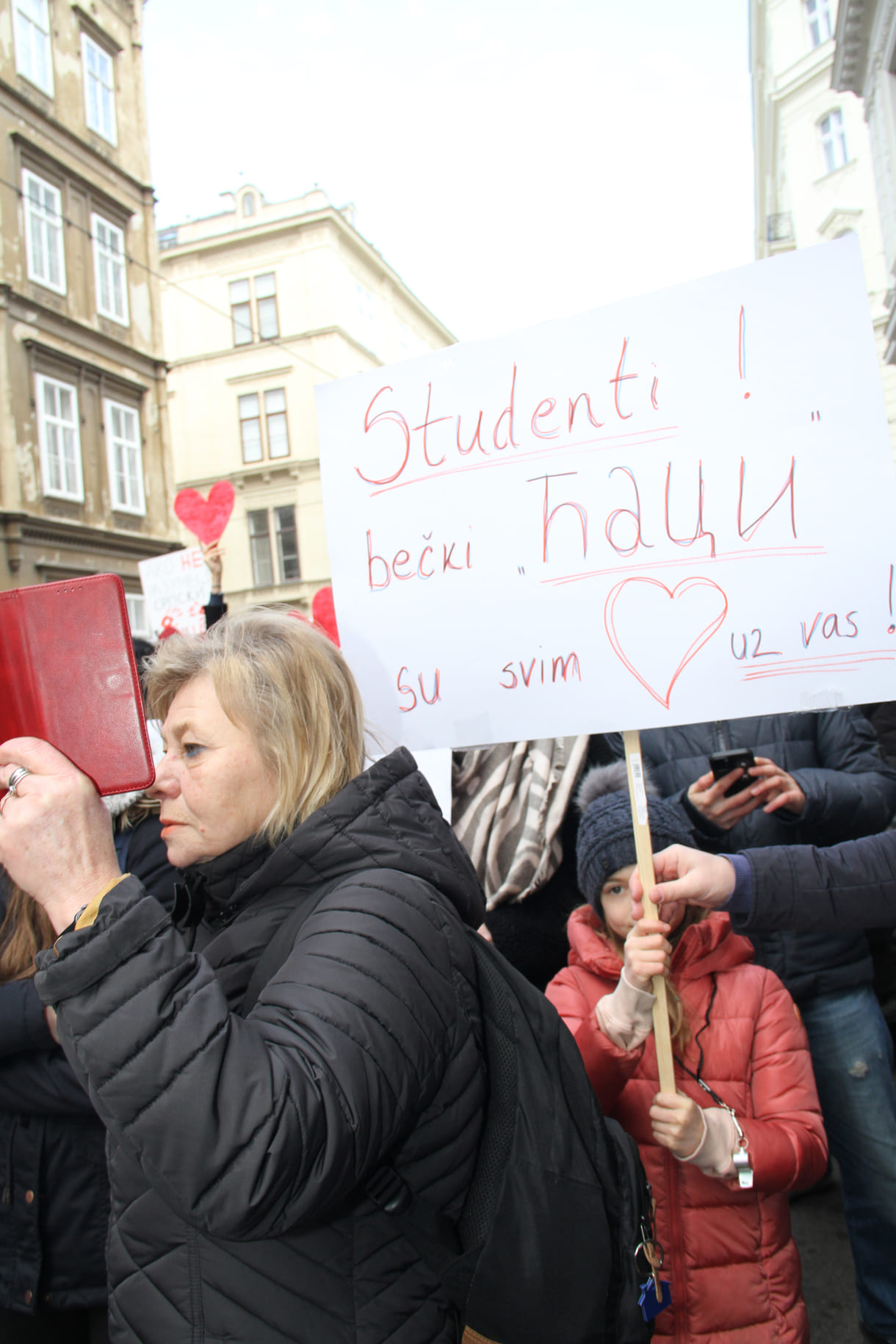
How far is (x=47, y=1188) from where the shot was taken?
5.65 ft

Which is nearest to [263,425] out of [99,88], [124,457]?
[99,88]

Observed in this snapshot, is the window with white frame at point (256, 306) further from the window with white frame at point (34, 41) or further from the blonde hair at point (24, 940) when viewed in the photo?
the blonde hair at point (24, 940)

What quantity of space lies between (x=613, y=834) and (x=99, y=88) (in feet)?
61.2

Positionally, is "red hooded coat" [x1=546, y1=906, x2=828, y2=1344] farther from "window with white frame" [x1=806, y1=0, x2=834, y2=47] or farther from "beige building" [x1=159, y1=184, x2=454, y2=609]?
"window with white frame" [x1=806, y1=0, x2=834, y2=47]

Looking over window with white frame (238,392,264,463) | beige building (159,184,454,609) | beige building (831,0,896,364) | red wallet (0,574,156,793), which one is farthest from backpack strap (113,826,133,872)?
window with white frame (238,392,264,463)

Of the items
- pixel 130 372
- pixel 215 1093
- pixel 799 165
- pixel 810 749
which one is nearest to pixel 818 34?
pixel 799 165

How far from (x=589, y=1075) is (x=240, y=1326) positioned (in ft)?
2.66

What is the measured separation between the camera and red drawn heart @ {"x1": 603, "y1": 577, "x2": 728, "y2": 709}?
157 cm

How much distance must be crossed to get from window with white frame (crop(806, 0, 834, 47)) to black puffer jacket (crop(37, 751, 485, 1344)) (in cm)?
2853

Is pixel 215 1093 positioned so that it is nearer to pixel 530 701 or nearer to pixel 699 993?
pixel 530 701

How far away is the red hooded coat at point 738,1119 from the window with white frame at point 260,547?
2560 cm

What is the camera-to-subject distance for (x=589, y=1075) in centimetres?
165

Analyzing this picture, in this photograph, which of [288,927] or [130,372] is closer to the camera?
[288,927]

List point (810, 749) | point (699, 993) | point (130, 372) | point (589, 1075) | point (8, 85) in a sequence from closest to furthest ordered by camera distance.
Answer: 1. point (589, 1075)
2. point (699, 993)
3. point (810, 749)
4. point (8, 85)
5. point (130, 372)
